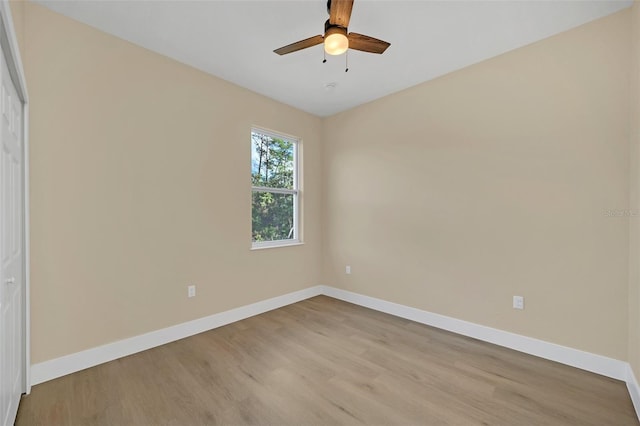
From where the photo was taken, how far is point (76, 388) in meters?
1.95

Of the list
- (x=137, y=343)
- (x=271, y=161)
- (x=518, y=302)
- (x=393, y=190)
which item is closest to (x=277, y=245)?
(x=271, y=161)

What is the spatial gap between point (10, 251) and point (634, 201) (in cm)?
394

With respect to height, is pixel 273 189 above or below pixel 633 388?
above

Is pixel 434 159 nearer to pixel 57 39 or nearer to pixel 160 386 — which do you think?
pixel 160 386

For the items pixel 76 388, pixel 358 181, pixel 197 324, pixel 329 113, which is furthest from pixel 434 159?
pixel 76 388

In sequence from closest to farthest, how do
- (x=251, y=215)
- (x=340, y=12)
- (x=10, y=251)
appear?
(x=10, y=251) < (x=340, y=12) < (x=251, y=215)

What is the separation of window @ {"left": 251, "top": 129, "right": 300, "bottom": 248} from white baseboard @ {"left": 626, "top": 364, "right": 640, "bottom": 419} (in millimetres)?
3334

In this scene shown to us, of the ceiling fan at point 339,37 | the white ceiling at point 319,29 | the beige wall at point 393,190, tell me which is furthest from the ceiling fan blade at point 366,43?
the beige wall at point 393,190

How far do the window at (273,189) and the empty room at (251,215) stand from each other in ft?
0.80

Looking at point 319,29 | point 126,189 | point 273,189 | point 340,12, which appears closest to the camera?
point 340,12

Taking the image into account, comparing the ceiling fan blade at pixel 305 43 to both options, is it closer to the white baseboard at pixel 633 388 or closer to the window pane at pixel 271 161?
the window pane at pixel 271 161

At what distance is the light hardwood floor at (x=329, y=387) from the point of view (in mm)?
1708

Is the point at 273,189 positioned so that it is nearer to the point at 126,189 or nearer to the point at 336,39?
the point at 126,189

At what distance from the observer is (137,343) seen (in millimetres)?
2461
